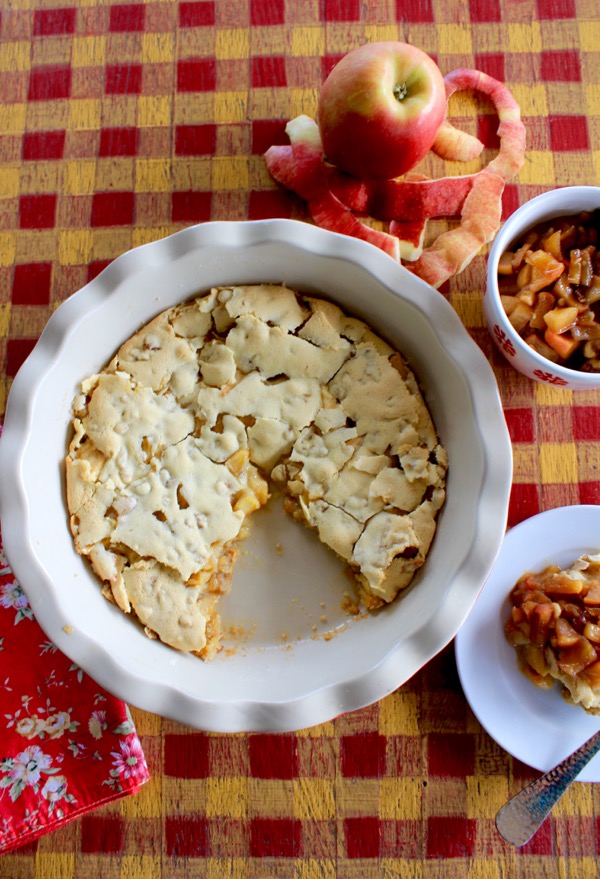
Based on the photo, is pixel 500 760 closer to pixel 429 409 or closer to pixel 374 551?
pixel 374 551

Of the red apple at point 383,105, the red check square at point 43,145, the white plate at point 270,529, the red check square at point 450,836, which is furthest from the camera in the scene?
the red check square at point 43,145

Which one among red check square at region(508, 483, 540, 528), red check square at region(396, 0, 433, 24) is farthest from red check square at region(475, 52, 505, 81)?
red check square at region(508, 483, 540, 528)

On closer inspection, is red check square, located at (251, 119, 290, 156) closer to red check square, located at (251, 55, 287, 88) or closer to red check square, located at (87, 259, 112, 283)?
red check square, located at (251, 55, 287, 88)

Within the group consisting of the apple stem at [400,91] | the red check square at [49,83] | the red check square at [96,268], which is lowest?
the red check square at [96,268]

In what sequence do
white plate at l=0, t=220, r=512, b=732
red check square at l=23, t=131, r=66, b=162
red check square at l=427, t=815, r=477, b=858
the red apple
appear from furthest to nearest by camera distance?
red check square at l=23, t=131, r=66, b=162 < red check square at l=427, t=815, r=477, b=858 < the red apple < white plate at l=0, t=220, r=512, b=732

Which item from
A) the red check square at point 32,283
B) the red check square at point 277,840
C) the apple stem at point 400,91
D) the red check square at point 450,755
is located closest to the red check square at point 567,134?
the apple stem at point 400,91

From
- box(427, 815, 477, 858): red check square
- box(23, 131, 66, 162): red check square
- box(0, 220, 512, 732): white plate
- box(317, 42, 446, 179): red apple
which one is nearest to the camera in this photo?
box(0, 220, 512, 732): white plate

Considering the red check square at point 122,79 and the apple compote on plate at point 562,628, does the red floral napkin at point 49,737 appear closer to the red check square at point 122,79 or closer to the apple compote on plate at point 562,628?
the apple compote on plate at point 562,628

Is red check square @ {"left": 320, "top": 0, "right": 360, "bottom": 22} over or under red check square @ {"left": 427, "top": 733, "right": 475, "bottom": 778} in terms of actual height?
over

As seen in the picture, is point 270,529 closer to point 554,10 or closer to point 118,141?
point 118,141
